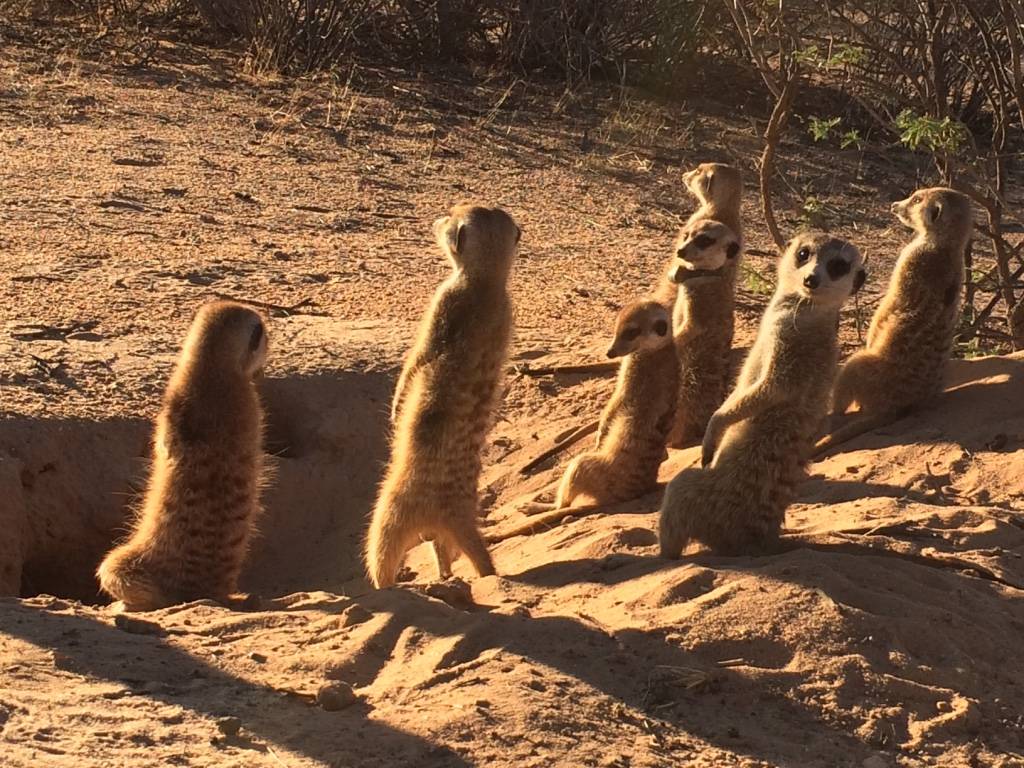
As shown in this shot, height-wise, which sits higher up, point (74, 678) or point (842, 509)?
point (842, 509)

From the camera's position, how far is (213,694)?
3748mm

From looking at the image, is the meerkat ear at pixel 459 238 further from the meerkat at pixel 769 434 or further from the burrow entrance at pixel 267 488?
the burrow entrance at pixel 267 488

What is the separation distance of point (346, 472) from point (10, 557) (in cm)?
153

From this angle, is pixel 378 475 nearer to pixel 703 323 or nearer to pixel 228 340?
pixel 703 323

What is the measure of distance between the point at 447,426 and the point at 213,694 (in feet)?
4.87

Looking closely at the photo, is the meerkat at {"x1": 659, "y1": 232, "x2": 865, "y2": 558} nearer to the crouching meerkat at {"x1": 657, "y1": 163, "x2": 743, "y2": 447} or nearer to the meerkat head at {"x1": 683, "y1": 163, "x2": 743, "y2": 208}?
the crouching meerkat at {"x1": 657, "y1": 163, "x2": 743, "y2": 447}

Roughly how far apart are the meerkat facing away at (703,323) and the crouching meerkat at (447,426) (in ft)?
4.35

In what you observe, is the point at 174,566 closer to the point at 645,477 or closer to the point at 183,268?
the point at 645,477

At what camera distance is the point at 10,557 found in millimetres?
5641

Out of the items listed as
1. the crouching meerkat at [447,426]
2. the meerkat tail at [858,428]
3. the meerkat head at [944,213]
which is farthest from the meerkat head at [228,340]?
the meerkat head at [944,213]

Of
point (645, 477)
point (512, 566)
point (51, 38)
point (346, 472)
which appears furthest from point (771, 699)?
point (51, 38)

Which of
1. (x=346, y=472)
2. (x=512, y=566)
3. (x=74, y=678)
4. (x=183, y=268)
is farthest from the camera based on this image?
(x=183, y=268)

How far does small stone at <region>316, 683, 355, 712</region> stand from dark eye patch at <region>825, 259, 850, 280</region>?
7.11 feet

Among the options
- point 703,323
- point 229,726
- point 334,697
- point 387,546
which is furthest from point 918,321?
point 229,726
